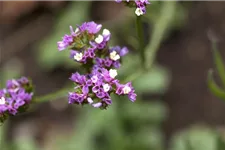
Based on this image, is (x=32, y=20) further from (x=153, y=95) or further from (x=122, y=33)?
(x=153, y=95)

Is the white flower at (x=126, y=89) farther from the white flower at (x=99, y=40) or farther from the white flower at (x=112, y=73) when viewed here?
the white flower at (x=99, y=40)

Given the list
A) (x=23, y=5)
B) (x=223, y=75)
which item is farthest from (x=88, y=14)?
(x=223, y=75)

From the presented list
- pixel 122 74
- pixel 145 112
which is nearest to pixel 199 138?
pixel 145 112

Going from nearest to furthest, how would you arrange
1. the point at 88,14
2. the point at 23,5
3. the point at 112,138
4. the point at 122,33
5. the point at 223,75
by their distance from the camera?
the point at 223,75 → the point at 112,138 → the point at 122,33 → the point at 88,14 → the point at 23,5

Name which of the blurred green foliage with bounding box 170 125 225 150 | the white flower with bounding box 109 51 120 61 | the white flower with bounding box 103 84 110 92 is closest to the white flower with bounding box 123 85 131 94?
the white flower with bounding box 103 84 110 92

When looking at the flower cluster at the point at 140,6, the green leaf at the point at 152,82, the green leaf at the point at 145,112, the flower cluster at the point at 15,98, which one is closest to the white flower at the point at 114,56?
the flower cluster at the point at 140,6

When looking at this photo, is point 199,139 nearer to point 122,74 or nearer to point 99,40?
point 122,74

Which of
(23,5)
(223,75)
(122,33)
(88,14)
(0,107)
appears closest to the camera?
(0,107)
